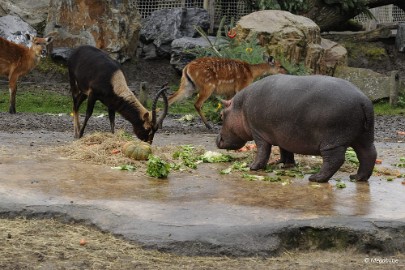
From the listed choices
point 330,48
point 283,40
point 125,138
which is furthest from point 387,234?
point 330,48

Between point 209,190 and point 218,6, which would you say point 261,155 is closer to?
point 209,190

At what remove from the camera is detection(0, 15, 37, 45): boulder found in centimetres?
1923

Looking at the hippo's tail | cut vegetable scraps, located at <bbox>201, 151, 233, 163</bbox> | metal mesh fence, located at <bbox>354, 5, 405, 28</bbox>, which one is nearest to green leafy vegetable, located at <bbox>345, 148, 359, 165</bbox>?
cut vegetable scraps, located at <bbox>201, 151, 233, 163</bbox>

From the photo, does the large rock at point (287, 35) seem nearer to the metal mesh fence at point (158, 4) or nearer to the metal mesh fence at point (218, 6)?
the metal mesh fence at point (218, 6)

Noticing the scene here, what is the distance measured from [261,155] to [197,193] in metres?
1.49

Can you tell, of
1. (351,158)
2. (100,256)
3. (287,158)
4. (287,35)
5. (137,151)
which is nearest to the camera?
(100,256)

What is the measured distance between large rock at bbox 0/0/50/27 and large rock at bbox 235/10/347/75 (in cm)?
561

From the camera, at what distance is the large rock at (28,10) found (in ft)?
66.8

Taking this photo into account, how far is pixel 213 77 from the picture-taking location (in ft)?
48.3

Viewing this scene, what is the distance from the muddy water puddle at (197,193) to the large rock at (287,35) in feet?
27.8

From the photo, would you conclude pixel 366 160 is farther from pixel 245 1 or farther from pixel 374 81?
pixel 245 1

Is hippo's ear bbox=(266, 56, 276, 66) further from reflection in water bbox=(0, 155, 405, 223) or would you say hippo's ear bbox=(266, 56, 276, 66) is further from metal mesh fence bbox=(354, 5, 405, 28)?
metal mesh fence bbox=(354, 5, 405, 28)

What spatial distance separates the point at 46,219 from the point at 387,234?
9.07 feet

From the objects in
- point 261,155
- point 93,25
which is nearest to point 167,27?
point 93,25
